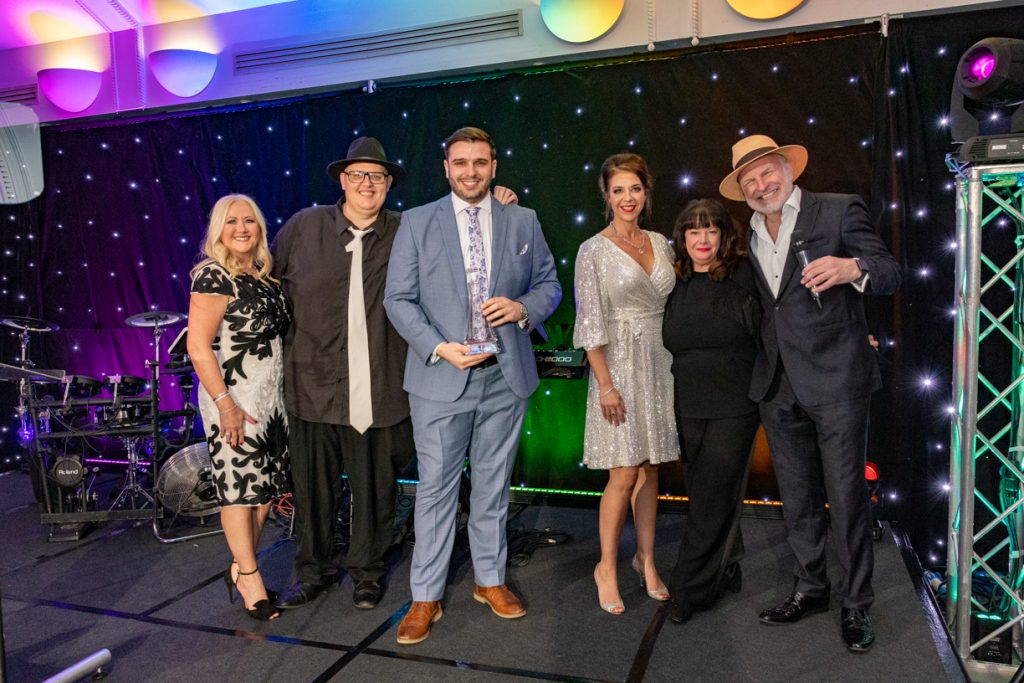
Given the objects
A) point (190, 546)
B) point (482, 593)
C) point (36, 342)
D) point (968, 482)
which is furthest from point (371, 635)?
point (36, 342)

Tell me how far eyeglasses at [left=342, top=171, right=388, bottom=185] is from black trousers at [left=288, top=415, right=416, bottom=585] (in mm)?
1032

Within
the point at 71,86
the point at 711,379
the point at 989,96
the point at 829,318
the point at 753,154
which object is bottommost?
the point at 711,379

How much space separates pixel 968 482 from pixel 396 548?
8.40 feet

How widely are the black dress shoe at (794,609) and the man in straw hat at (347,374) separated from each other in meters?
1.60

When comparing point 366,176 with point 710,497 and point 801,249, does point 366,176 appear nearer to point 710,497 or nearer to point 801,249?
A: point 801,249

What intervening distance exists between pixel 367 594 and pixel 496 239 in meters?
1.60

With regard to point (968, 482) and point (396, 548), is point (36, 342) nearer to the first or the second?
point (396, 548)

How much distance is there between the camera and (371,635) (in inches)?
111

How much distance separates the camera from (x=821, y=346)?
8.61 ft

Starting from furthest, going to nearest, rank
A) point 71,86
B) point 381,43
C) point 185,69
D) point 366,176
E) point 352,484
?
point 71,86 < point 185,69 < point 381,43 < point 352,484 < point 366,176

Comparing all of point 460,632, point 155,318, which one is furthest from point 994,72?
point 155,318

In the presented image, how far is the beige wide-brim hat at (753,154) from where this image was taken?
269 centimetres

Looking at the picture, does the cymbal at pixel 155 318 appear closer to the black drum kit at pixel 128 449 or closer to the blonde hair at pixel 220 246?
the black drum kit at pixel 128 449

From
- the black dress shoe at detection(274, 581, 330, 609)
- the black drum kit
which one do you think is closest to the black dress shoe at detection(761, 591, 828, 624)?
the black dress shoe at detection(274, 581, 330, 609)
